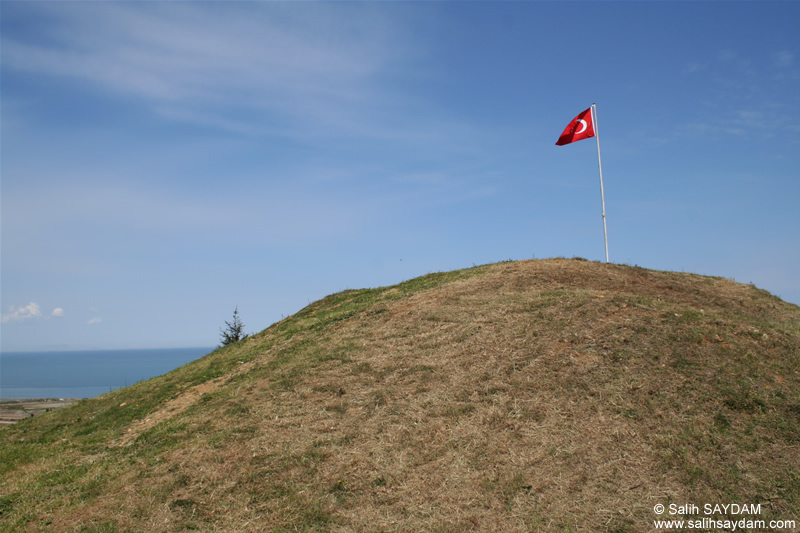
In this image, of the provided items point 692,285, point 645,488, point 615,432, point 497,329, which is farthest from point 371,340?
point 692,285

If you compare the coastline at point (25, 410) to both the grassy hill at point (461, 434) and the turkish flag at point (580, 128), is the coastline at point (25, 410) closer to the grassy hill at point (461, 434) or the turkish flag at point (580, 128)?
the grassy hill at point (461, 434)

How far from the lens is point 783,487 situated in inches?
284

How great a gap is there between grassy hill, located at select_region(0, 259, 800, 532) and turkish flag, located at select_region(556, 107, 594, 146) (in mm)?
6101

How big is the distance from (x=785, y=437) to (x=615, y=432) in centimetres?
256

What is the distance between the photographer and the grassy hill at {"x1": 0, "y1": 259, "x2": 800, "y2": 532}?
733cm

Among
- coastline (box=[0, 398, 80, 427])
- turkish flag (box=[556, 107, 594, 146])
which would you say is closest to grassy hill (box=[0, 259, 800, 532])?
turkish flag (box=[556, 107, 594, 146])

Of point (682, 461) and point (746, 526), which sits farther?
point (682, 461)

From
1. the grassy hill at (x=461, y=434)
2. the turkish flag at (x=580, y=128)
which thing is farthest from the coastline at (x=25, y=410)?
the turkish flag at (x=580, y=128)

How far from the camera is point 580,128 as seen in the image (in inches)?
674

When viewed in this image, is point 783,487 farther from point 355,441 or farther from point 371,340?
point 371,340

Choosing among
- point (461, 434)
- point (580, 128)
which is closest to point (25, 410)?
point (461, 434)

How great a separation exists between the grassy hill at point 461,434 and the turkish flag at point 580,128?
20.0 ft

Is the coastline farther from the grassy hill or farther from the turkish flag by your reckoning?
the turkish flag

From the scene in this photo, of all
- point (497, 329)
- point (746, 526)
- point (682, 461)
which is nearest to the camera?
point (746, 526)
